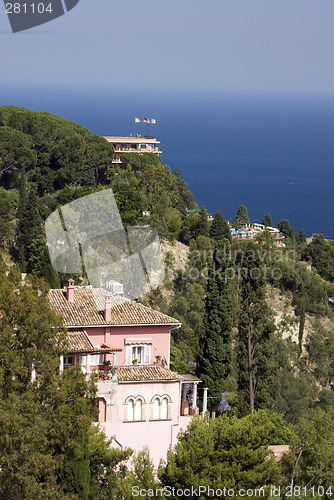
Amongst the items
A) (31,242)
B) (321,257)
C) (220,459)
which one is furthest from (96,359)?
(321,257)

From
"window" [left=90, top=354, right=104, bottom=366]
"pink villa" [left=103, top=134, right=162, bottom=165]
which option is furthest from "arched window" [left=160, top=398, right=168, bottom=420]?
"pink villa" [left=103, top=134, right=162, bottom=165]

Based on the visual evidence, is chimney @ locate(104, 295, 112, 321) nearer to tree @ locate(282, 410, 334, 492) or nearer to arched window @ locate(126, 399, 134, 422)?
arched window @ locate(126, 399, 134, 422)

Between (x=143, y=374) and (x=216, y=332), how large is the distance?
5988 millimetres

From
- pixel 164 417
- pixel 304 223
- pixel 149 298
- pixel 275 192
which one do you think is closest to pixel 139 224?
pixel 149 298

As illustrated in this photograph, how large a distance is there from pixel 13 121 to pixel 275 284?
14.9m

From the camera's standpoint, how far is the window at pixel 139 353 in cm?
2416

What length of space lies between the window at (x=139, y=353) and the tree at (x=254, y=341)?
4625 mm

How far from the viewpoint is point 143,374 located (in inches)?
875

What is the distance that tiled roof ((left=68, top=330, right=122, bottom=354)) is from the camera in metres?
21.6

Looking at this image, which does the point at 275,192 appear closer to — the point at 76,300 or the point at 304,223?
the point at 304,223

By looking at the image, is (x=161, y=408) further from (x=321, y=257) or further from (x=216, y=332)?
(x=321, y=257)

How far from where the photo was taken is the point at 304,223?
381 feet

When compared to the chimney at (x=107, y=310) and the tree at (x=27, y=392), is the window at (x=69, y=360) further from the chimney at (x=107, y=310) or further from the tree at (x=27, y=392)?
the tree at (x=27, y=392)

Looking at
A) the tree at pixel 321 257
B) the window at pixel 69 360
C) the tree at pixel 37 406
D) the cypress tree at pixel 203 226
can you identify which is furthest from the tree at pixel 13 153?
the tree at pixel 37 406
